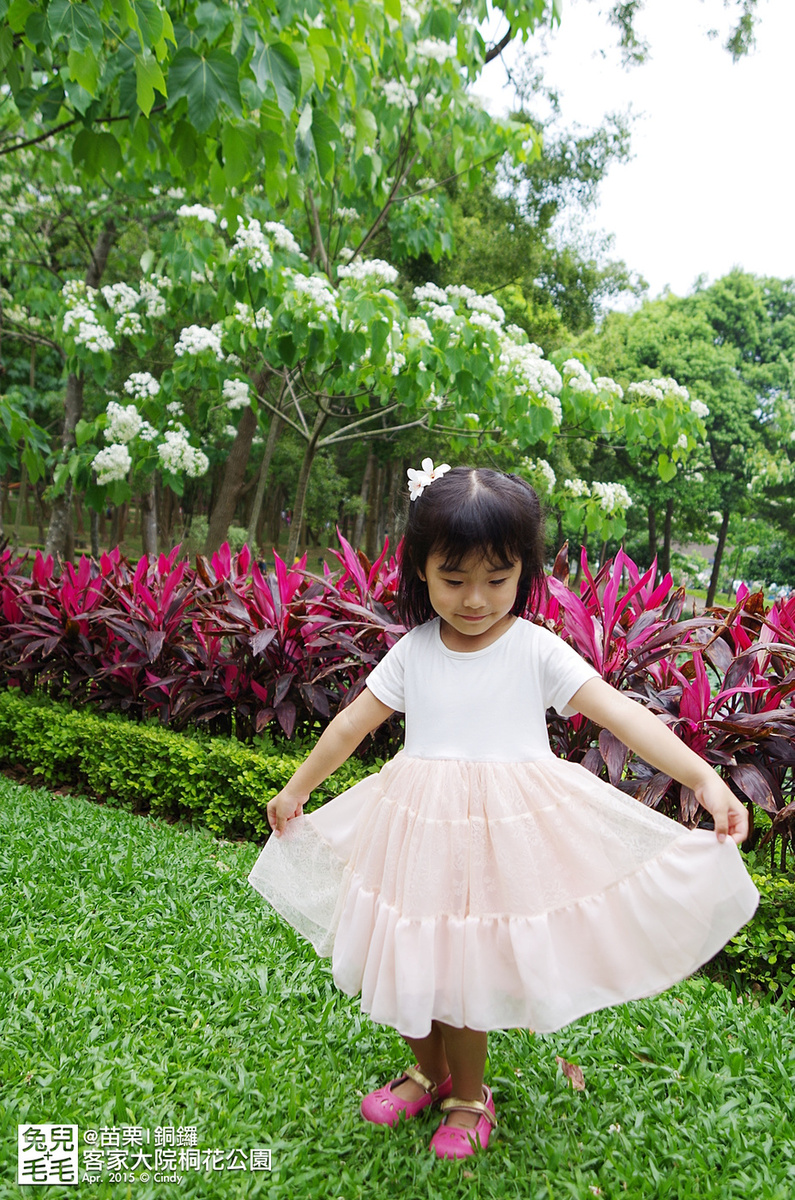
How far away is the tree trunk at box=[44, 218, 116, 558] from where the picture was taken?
7.55 m

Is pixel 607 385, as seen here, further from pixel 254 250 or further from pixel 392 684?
pixel 392 684

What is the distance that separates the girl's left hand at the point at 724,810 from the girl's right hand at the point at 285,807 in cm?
78

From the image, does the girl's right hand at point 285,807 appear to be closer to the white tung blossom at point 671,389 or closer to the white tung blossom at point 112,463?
the white tung blossom at point 112,463

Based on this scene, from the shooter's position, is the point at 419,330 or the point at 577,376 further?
the point at 577,376

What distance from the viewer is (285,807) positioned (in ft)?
5.58

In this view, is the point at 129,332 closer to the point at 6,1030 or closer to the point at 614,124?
the point at 6,1030

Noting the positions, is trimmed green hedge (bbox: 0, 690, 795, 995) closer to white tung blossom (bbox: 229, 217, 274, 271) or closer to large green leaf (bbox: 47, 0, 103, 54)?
large green leaf (bbox: 47, 0, 103, 54)

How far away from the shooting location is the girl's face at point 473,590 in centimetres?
149

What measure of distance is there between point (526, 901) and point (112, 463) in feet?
17.5

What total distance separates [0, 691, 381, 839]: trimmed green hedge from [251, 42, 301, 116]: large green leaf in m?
2.28

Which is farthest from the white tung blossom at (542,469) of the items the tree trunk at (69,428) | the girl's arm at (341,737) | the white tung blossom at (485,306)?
the girl's arm at (341,737)

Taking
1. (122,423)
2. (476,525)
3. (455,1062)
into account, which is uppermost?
(122,423)

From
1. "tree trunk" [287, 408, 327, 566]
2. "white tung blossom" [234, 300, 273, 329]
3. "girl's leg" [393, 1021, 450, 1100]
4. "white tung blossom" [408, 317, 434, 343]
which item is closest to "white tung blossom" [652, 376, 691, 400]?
"white tung blossom" [408, 317, 434, 343]

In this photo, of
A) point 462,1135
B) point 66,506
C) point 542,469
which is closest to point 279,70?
point 462,1135
